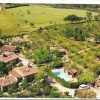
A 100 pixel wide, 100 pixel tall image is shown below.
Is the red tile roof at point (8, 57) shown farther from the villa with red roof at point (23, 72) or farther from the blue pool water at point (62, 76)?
the blue pool water at point (62, 76)

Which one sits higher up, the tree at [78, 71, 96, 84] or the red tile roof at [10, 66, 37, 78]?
the red tile roof at [10, 66, 37, 78]

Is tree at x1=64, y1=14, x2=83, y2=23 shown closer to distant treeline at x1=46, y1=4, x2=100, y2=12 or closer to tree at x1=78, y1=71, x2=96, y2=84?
distant treeline at x1=46, y1=4, x2=100, y2=12

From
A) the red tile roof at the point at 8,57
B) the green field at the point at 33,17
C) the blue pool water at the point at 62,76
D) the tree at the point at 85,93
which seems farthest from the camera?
the green field at the point at 33,17

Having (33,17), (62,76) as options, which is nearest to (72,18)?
(33,17)

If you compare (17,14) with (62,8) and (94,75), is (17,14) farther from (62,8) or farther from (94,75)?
(94,75)

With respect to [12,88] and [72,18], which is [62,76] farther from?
[72,18]

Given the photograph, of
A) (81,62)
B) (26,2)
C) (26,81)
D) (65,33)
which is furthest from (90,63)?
(26,2)

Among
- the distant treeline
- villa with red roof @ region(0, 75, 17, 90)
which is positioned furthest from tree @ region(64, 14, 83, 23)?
villa with red roof @ region(0, 75, 17, 90)

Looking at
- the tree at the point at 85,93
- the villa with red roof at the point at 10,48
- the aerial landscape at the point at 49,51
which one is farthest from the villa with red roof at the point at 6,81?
the tree at the point at 85,93
